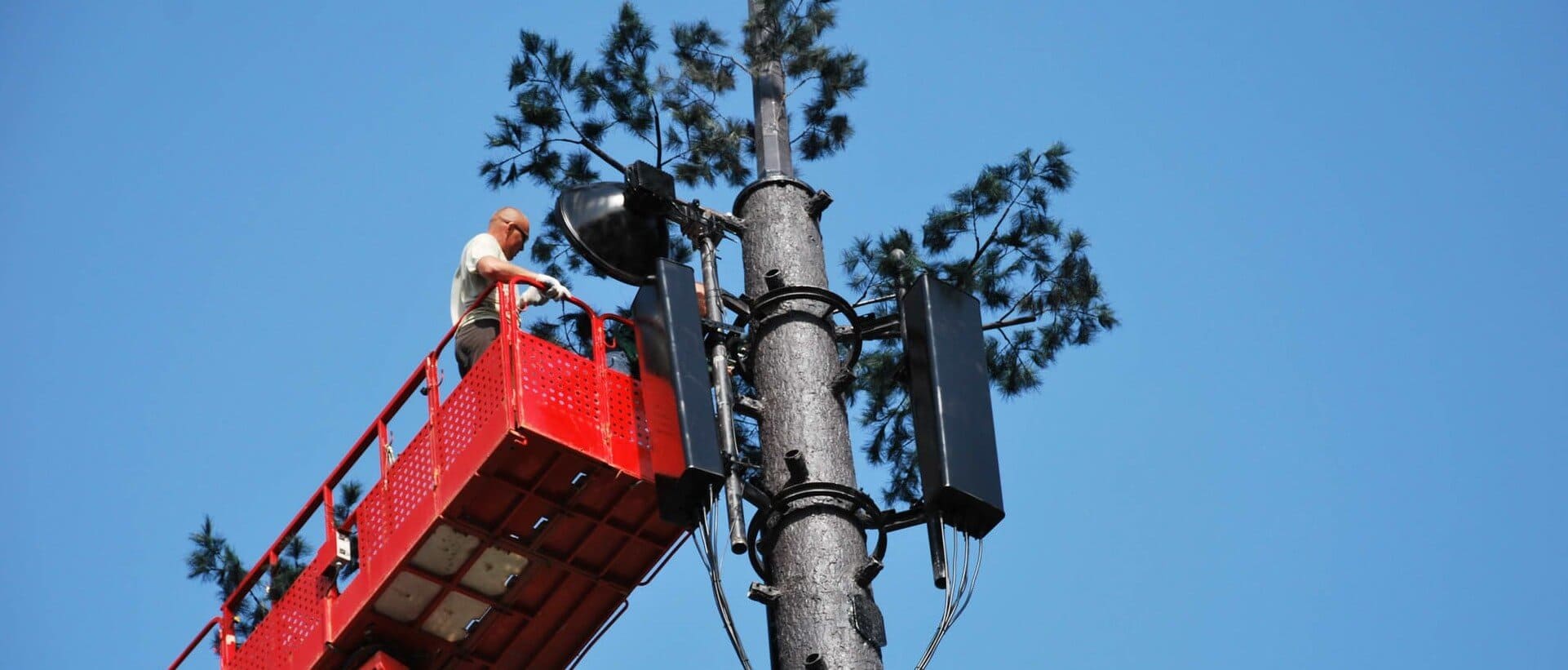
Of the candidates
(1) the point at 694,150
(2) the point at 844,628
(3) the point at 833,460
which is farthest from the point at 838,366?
(1) the point at 694,150

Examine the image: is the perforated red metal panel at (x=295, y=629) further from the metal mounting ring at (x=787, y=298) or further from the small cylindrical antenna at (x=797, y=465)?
the small cylindrical antenna at (x=797, y=465)

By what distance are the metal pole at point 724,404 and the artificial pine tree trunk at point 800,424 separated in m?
0.19

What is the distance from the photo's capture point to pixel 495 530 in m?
11.8

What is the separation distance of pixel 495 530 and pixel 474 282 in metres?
1.52

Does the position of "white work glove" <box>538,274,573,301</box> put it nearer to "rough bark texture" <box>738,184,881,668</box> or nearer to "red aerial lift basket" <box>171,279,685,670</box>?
"red aerial lift basket" <box>171,279,685,670</box>

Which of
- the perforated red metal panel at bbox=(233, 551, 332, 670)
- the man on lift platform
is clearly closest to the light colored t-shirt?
the man on lift platform

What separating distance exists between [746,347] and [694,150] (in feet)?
12.3

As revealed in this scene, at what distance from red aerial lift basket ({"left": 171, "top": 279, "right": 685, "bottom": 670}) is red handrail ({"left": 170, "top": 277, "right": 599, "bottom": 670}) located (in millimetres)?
13

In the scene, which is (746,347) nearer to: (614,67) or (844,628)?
(844,628)

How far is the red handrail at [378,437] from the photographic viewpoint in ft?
38.6

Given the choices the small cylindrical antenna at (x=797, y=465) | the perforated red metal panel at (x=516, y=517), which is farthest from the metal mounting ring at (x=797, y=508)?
the perforated red metal panel at (x=516, y=517)

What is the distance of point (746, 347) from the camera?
36.9 feet

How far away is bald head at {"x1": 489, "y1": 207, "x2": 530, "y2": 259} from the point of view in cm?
1266

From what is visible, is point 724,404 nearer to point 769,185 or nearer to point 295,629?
point 769,185
